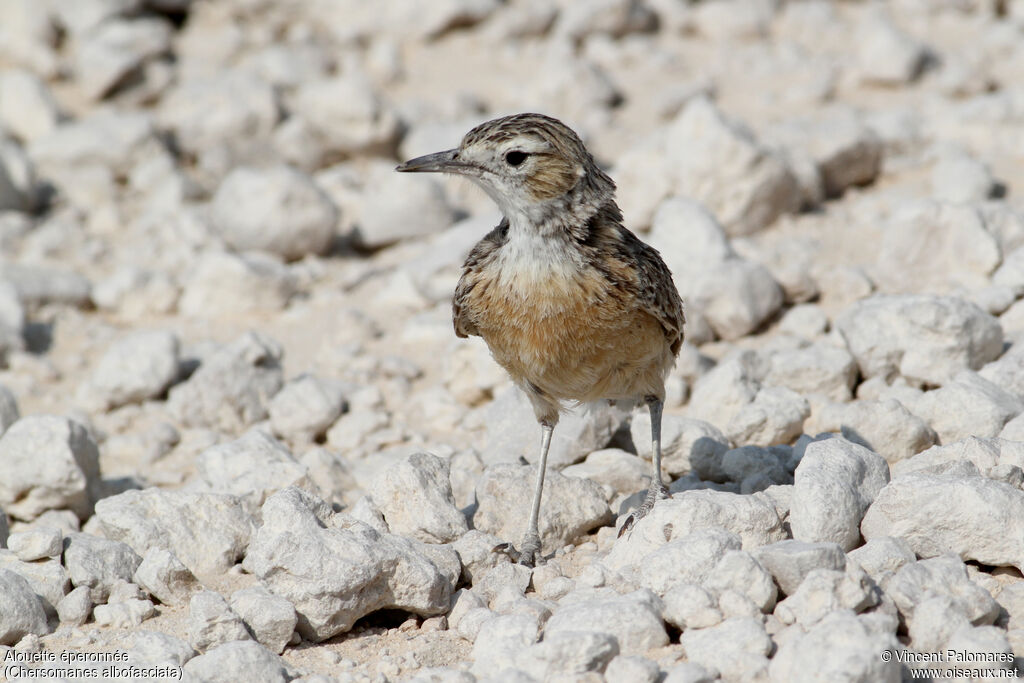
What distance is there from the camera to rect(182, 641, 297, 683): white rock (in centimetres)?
451

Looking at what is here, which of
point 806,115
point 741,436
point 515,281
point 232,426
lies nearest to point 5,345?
point 232,426

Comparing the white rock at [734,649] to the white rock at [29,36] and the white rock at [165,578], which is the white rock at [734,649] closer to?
the white rock at [165,578]

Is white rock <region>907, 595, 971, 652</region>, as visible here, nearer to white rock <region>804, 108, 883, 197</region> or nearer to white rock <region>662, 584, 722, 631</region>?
white rock <region>662, 584, 722, 631</region>

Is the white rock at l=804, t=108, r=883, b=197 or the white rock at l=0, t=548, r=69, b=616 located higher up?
the white rock at l=0, t=548, r=69, b=616

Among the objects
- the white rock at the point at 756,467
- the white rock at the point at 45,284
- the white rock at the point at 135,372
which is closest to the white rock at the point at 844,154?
the white rock at the point at 756,467

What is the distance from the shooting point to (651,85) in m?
12.5

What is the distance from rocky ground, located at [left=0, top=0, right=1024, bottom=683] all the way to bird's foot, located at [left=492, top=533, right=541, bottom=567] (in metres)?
0.08

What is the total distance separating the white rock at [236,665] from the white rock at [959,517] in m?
2.77

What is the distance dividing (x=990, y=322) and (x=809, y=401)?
1.21m

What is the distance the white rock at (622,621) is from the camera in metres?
4.49

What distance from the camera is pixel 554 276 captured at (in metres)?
5.39

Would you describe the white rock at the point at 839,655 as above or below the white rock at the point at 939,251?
above

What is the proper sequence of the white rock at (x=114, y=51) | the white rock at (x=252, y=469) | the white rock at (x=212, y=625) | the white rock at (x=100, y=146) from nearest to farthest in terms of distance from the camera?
1. the white rock at (x=212, y=625)
2. the white rock at (x=252, y=469)
3. the white rock at (x=100, y=146)
4. the white rock at (x=114, y=51)

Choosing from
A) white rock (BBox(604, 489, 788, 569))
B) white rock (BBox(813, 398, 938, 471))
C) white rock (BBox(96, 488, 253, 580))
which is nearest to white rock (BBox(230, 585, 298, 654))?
white rock (BBox(96, 488, 253, 580))
